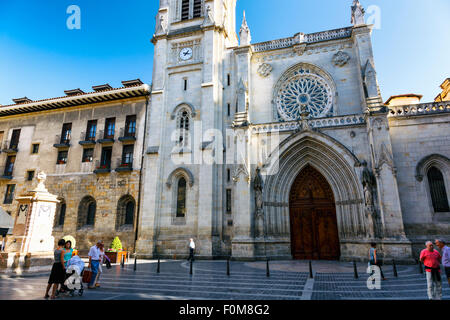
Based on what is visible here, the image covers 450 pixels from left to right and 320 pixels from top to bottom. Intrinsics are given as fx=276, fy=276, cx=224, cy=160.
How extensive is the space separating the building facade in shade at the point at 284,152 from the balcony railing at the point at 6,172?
1457 centimetres

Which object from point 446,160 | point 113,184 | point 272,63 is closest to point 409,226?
point 446,160

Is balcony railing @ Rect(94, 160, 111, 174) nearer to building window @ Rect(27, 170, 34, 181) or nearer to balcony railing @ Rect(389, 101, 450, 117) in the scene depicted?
building window @ Rect(27, 170, 34, 181)

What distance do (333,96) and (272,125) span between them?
18.0 feet

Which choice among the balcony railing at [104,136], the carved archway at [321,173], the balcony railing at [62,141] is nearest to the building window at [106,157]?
the balcony railing at [104,136]

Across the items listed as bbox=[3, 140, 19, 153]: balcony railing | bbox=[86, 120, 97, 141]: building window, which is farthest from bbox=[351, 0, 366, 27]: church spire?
bbox=[3, 140, 19, 153]: balcony railing

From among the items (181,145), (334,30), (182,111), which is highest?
(334,30)

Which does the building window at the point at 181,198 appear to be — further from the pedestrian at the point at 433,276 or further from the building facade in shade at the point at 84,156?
the pedestrian at the point at 433,276

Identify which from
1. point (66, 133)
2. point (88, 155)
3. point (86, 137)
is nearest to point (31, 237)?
point (88, 155)

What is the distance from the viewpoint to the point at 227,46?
24641mm

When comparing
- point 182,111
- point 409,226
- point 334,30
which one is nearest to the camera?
point 409,226

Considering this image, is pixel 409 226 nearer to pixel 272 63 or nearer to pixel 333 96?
pixel 333 96

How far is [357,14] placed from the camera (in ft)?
66.4

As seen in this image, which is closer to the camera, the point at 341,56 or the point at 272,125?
the point at 272,125

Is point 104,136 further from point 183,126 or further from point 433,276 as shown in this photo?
point 433,276
